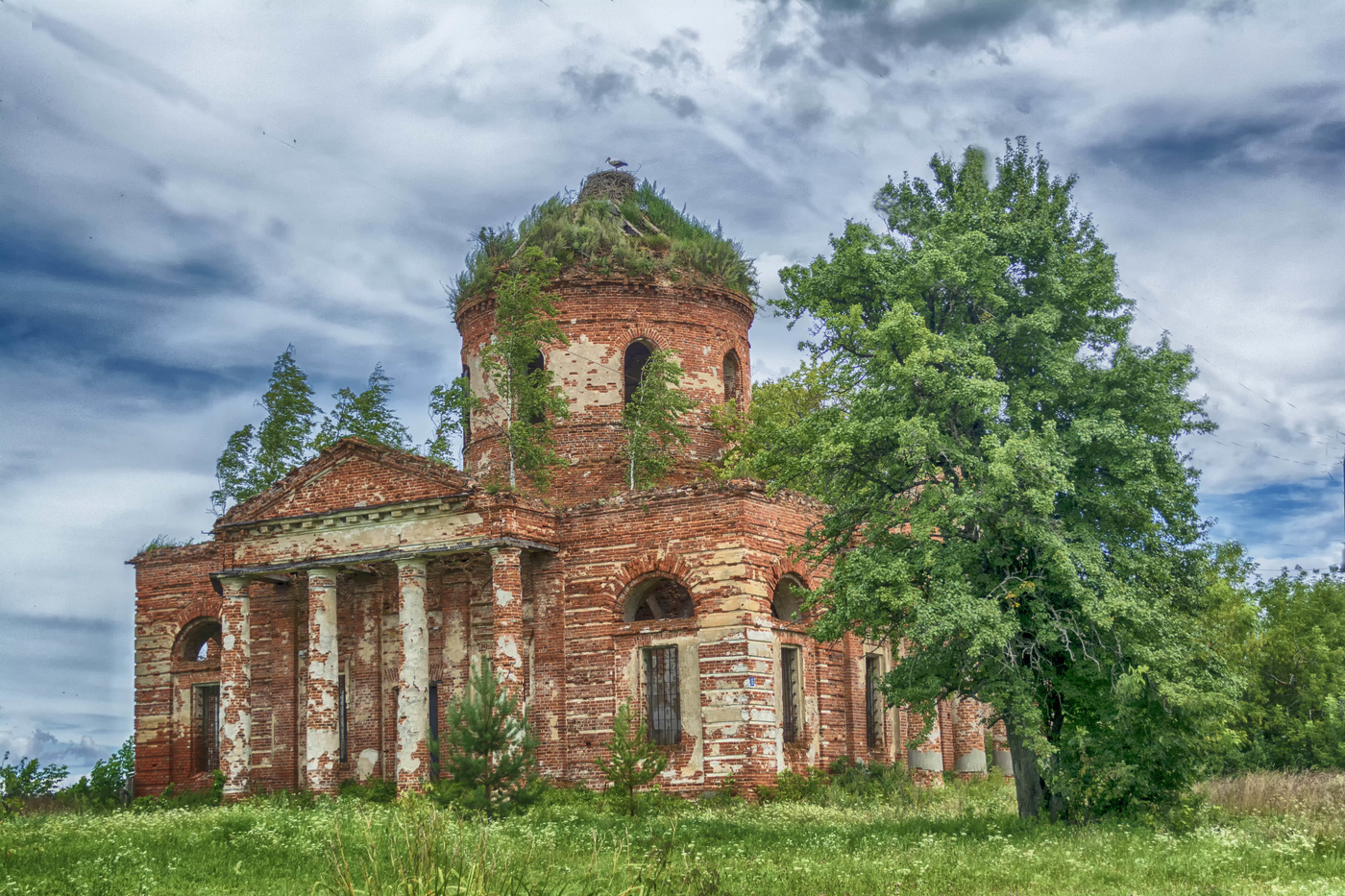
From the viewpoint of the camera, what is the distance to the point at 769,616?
22.3m

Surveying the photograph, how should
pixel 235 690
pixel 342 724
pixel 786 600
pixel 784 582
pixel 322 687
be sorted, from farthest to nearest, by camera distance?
1. pixel 342 724
2. pixel 786 600
3. pixel 784 582
4. pixel 235 690
5. pixel 322 687

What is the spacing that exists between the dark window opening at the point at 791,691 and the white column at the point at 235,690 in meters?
10.4

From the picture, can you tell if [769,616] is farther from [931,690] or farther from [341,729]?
[341,729]

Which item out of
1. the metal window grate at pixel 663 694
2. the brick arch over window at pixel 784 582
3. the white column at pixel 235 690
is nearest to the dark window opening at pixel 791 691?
the brick arch over window at pixel 784 582

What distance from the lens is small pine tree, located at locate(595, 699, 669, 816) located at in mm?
19797

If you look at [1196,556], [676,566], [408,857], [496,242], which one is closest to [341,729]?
[676,566]

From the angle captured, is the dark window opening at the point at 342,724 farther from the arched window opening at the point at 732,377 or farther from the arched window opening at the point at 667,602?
the arched window opening at the point at 732,377

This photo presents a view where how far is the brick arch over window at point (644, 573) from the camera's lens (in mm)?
22422

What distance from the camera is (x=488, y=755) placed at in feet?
63.8

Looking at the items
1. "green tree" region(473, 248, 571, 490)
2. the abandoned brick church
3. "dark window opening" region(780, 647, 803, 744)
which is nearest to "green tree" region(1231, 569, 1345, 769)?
the abandoned brick church

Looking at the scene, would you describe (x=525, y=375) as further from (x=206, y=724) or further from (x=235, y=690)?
(x=206, y=724)

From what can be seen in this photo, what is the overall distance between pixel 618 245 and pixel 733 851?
16.4 metres

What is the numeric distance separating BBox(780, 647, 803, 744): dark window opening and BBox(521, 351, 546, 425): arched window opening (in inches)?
279

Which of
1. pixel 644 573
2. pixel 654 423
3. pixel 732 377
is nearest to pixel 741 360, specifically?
pixel 732 377
